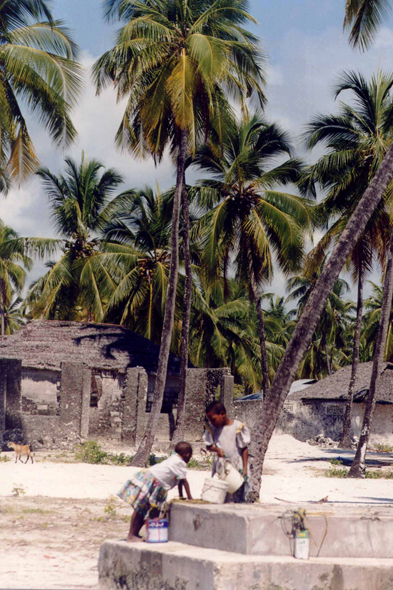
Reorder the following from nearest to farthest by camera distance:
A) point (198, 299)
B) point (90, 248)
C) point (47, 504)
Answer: point (47, 504), point (198, 299), point (90, 248)

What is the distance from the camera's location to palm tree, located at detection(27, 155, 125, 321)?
30062mm

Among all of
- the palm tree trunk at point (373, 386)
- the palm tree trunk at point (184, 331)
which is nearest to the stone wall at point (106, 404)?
the palm tree trunk at point (184, 331)

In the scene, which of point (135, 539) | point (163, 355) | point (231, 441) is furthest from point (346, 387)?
point (135, 539)

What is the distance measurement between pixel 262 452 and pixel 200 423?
12206 millimetres

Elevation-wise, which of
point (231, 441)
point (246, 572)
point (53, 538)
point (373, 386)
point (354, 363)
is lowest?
point (53, 538)

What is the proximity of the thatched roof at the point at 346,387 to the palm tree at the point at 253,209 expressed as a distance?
28.8 feet

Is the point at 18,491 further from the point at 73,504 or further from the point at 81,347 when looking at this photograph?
the point at 81,347

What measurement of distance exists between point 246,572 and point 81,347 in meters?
19.7

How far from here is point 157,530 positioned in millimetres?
6801

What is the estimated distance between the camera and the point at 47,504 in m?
12.2

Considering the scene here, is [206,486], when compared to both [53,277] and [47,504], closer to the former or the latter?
[47,504]

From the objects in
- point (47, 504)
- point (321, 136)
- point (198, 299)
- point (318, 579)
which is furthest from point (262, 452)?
point (198, 299)

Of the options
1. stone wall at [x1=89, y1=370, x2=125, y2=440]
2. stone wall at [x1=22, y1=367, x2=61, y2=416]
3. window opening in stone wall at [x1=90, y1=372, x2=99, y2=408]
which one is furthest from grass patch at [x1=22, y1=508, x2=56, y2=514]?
window opening in stone wall at [x1=90, y1=372, x2=99, y2=408]

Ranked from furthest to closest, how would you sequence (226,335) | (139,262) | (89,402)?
(226,335) < (139,262) < (89,402)
